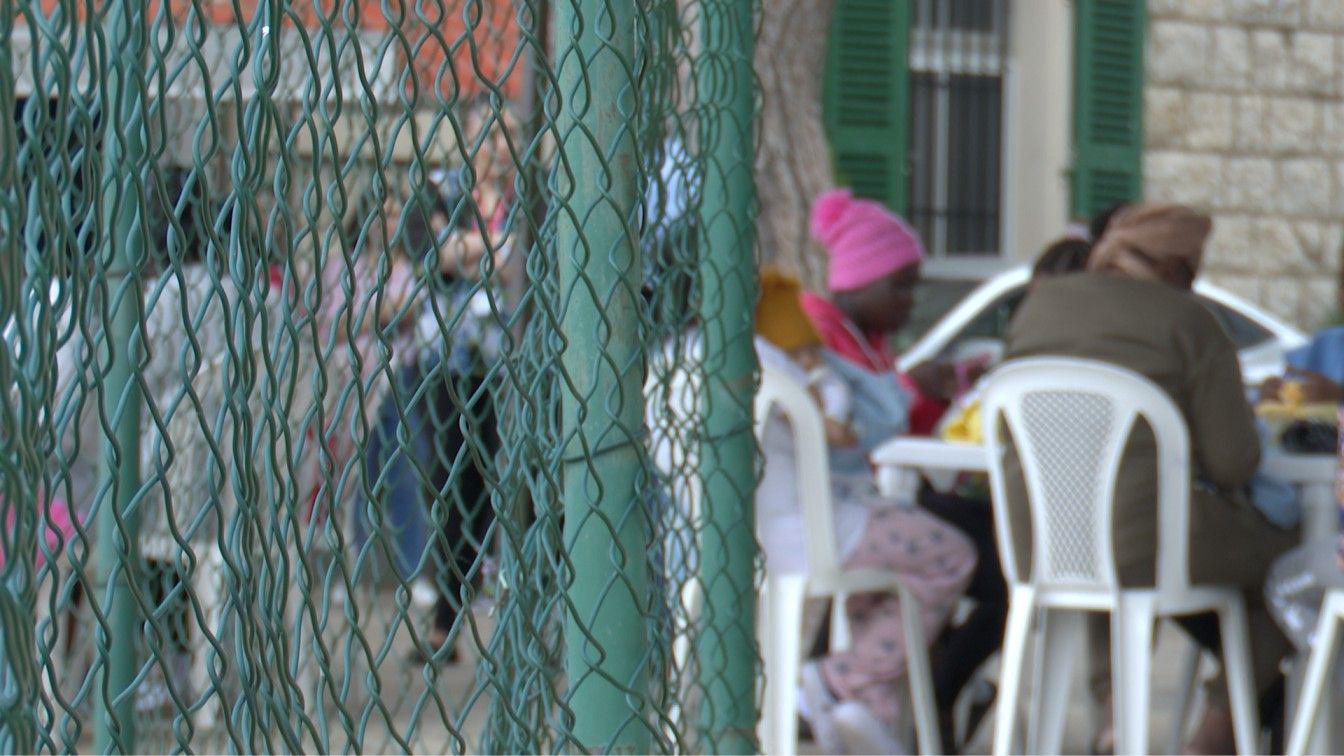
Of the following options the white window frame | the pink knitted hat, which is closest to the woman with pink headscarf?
the pink knitted hat

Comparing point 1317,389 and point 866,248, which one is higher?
point 866,248

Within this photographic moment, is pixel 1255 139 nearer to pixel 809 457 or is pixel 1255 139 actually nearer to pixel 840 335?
pixel 840 335

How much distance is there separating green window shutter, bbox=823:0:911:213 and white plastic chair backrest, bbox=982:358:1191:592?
20.7 ft

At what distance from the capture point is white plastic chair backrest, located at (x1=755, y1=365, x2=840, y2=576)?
415 centimetres

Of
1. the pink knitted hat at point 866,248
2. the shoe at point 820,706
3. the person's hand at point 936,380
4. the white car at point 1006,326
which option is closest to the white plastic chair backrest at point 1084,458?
the shoe at point 820,706

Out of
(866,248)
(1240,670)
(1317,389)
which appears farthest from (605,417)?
(1317,389)

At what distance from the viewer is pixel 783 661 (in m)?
4.19

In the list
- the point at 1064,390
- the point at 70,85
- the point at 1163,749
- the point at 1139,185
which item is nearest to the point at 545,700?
the point at 70,85

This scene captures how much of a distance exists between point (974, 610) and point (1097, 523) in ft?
2.45

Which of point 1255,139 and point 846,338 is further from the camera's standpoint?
point 1255,139

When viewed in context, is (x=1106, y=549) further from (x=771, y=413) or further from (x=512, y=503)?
(x=512, y=503)

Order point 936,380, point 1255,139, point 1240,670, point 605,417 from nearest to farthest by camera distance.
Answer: point 605,417 → point 1240,670 → point 936,380 → point 1255,139

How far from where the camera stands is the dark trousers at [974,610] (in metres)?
4.60

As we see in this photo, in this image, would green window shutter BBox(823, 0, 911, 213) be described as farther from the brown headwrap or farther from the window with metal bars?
the brown headwrap
